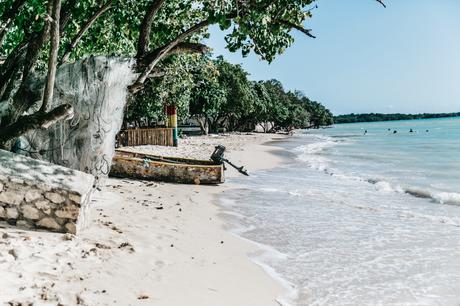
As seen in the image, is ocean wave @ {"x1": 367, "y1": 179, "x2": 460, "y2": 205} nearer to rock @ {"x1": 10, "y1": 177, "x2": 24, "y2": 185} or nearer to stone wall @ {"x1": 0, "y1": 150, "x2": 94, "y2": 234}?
stone wall @ {"x1": 0, "y1": 150, "x2": 94, "y2": 234}

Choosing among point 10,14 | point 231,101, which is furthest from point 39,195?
point 231,101

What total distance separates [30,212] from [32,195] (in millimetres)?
327

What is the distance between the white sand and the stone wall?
0.80ft

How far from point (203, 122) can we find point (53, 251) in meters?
54.0

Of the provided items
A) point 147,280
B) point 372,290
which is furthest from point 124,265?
point 372,290

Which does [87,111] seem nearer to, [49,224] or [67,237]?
[49,224]

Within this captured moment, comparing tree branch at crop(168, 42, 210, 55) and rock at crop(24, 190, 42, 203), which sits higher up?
tree branch at crop(168, 42, 210, 55)

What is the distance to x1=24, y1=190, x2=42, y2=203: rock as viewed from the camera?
20.5ft

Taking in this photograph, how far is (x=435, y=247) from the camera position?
862 cm

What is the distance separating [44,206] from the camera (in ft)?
21.1

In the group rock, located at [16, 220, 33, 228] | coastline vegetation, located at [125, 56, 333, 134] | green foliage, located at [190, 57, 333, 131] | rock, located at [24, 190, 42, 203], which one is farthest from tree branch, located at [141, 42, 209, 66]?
green foliage, located at [190, 57, 333, 131]

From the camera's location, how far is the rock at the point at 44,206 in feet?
20.9

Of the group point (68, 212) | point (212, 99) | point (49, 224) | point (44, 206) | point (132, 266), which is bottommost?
point (132, 266)

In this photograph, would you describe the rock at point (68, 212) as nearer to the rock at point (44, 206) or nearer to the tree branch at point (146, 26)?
the rock at point (44, 206)
